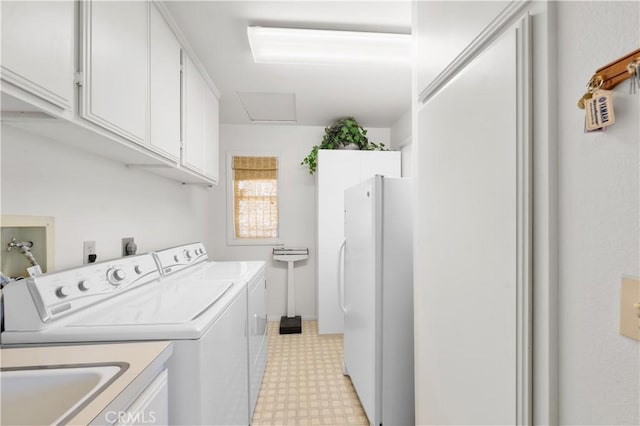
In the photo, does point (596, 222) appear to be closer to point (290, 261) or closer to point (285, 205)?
point (290, 261)

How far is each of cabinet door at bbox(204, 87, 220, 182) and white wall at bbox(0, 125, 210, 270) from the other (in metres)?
0.38

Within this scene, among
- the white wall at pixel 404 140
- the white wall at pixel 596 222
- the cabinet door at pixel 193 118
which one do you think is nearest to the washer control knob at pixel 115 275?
the cabinet door at pixel 193 118

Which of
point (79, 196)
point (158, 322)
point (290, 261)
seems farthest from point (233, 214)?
point (158, 322)

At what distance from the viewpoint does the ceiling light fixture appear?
1.85 m

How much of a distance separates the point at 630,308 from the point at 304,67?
7.71 ft

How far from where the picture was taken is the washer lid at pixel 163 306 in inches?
41.1

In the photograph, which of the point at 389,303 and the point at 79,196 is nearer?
the point at 79,196

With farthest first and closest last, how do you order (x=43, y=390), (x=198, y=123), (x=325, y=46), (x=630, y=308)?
(x=198, y=123) < (x=325, y=46) < (x=43, y=390) < (x=630, y=308)

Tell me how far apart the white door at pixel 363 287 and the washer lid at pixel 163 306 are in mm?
820

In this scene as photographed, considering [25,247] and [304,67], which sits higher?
[304,67]

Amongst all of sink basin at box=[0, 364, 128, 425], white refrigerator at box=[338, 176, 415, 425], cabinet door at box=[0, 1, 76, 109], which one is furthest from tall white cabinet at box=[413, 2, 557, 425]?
cabinet door at box=[0, 1, 76, 109]

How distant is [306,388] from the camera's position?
222 cm

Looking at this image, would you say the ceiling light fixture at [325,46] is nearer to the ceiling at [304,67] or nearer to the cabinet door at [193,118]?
the ceiling at [304,67]

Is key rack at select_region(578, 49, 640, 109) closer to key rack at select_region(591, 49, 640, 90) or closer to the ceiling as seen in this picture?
key rack at select_region(591, 49, 640, 90)
